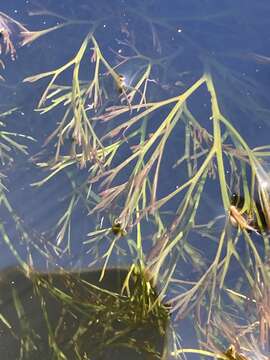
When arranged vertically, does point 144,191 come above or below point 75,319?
above

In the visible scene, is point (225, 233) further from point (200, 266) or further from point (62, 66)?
point (62, 66)

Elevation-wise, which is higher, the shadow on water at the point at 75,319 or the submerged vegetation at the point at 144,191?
the submerged vegetation at the point at 144,191

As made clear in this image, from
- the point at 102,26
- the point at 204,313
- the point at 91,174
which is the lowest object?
the point at 204,313

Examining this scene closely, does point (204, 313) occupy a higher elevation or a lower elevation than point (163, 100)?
lower

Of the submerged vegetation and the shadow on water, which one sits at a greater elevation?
the submerged vegetation

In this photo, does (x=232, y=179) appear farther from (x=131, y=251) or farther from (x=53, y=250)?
(x=53, y=250)

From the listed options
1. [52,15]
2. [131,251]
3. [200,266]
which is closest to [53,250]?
[131,251]

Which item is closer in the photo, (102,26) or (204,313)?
(204,313)
